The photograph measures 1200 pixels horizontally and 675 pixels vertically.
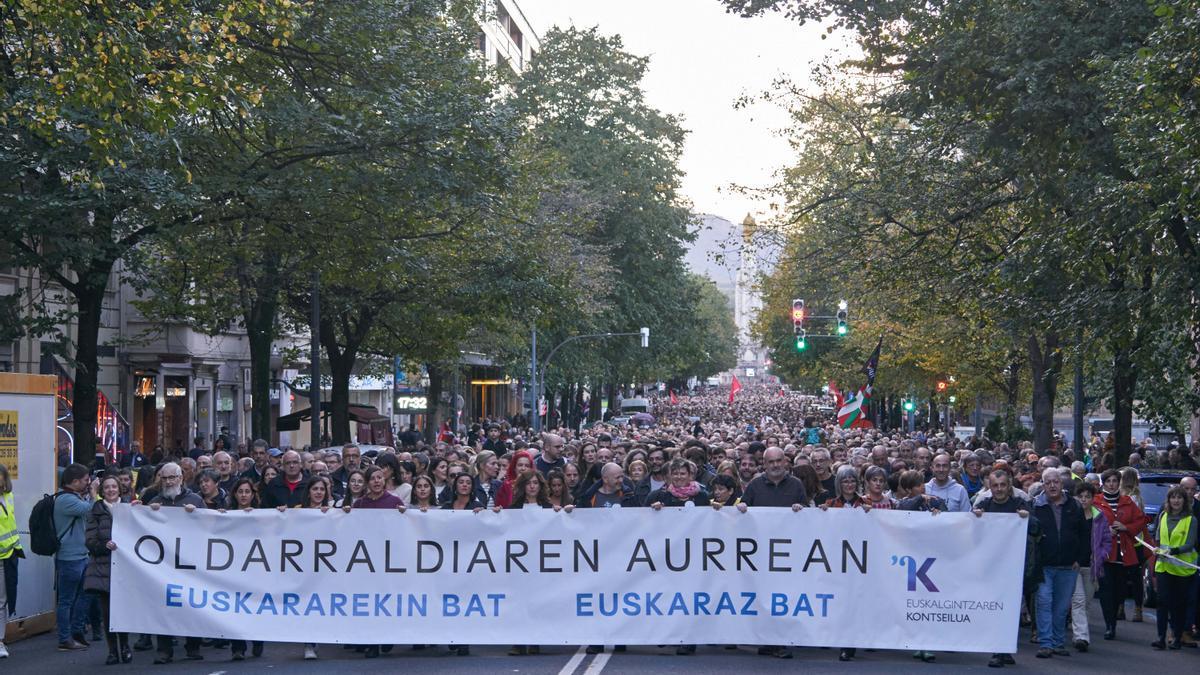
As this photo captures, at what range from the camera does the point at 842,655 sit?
40.1 feet

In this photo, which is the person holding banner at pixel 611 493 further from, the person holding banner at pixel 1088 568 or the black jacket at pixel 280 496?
the person holding banner at pixel 1088 568

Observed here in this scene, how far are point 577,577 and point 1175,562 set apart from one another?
17.7 ft

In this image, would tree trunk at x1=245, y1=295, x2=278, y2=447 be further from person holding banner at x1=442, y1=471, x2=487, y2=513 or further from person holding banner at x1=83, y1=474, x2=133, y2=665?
person holding banner at x1=83, y1=474, x2=133, y2=665

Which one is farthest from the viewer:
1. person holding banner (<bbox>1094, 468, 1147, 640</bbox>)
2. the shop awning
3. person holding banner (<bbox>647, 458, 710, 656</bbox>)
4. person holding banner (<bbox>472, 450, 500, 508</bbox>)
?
the shop awning

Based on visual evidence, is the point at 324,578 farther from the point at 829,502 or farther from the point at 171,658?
the point at 829,502

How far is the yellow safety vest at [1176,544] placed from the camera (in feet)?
44.5

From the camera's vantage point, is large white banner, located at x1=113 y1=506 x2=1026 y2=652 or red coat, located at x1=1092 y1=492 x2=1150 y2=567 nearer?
large white banner, located at x1=113 y1=506 x2=1026 y2=652

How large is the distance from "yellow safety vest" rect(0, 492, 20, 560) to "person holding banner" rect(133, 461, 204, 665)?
48.5 inches

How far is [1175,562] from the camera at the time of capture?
13.5m

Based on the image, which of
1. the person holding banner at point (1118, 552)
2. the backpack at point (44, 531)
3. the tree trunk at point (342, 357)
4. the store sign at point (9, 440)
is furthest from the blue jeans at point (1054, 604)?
the tree trunk at point (342, 357)

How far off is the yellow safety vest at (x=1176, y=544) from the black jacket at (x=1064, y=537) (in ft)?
3.58

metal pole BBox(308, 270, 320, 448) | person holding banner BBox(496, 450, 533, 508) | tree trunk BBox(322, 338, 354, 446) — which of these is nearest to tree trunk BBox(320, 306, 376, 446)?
tree trunk BBox(322, 338, 354, 446)

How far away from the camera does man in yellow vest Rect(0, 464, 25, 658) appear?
12.9 m

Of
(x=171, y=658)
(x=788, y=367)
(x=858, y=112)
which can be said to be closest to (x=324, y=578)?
(x=171, y=658)
